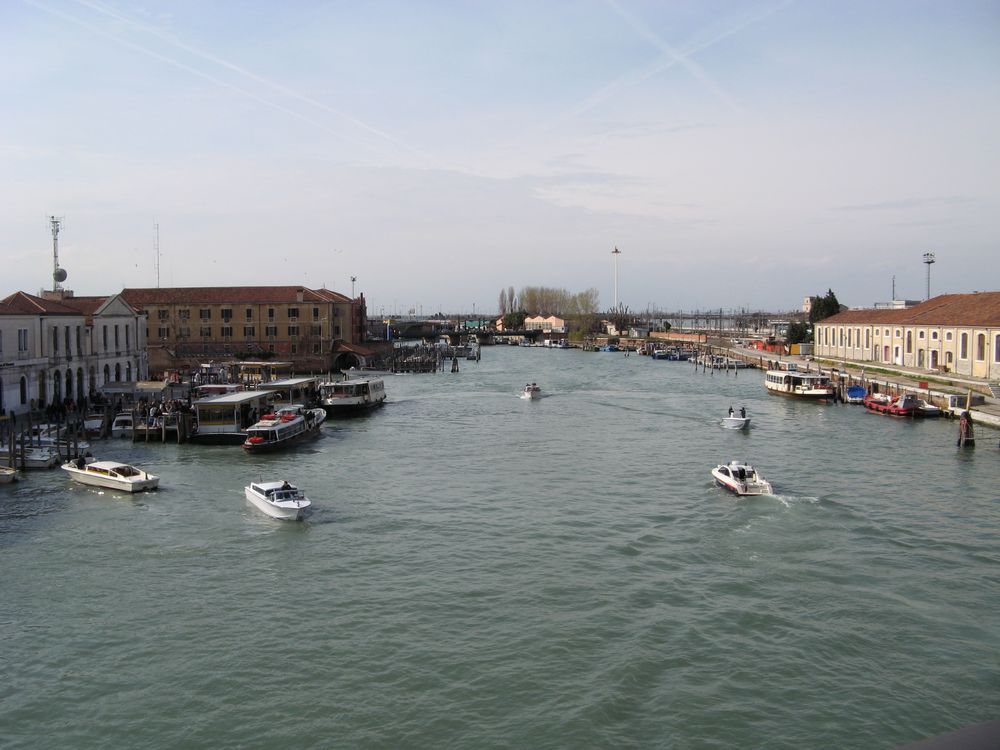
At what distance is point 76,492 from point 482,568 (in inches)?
609

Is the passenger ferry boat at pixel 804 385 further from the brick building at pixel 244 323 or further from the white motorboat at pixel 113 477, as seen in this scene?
the brick building at pixel 244 323

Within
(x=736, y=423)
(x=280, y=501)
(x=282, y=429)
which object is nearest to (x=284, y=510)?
(x=280, y=501)

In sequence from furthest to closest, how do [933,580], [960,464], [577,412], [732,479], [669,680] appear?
[577,412] → [960,464] → [732,479] → [933,580] → [669,680]

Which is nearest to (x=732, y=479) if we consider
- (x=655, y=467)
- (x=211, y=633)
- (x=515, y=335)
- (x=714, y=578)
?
(x=655, y=467)

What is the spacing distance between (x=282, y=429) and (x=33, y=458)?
9.38 meters

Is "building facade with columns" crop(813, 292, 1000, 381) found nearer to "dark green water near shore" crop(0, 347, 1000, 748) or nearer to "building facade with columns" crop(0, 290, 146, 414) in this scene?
"dark green water near shore" crop(0, 347, 1000, 748)

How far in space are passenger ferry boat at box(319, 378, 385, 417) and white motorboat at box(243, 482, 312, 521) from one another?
25.0 meters

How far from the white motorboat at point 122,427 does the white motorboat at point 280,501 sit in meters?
17.4

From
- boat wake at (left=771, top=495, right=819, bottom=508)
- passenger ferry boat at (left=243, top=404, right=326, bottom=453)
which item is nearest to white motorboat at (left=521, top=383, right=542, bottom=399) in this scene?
passenger ferry boat at (left=243, top=404, right=326, bottom=453)

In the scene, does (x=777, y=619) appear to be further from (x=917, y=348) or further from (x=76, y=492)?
(x=917, y=348)

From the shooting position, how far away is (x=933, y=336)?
5350 centimetres

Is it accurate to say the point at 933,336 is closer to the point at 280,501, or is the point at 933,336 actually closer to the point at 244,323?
the point at 280,501

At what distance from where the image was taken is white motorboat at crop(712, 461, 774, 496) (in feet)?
83.1

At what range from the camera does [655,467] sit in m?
31.0
